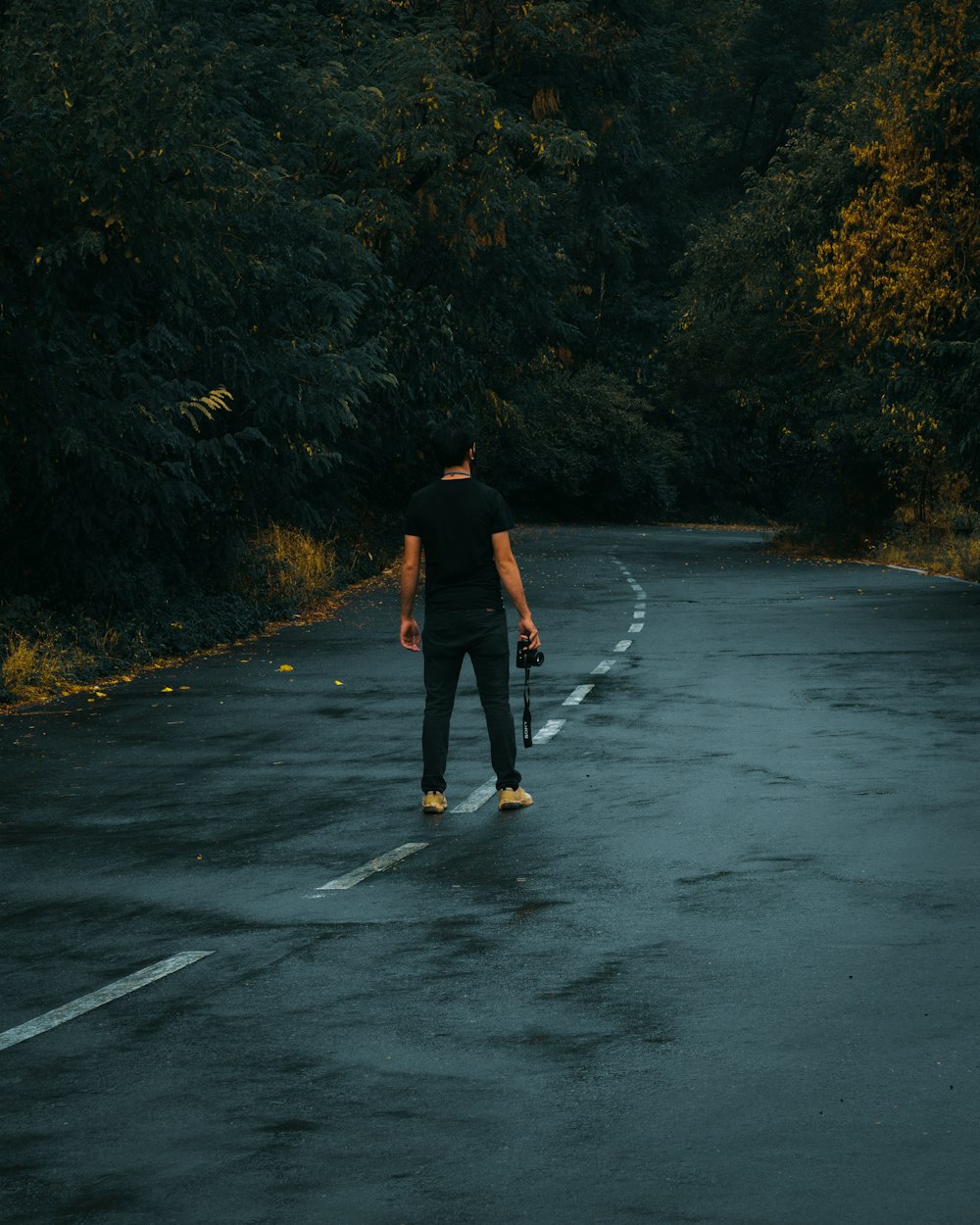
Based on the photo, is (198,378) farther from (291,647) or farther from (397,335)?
(397,335)

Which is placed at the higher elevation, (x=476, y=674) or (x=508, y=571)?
(x=508, y=571)

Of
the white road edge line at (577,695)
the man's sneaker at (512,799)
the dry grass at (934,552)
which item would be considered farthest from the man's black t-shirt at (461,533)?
the dry grass at (934,552)

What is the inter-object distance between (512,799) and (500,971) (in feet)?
12.1

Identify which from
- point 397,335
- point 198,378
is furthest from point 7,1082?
point 397,335

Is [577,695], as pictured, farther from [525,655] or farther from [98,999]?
[98,999]

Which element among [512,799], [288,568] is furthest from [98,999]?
[288,568]

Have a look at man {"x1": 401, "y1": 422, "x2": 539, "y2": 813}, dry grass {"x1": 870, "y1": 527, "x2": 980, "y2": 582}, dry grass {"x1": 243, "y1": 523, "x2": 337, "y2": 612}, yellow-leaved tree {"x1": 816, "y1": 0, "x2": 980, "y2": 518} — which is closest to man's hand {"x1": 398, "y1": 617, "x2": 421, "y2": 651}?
man {"x1": 401, "y1": 422, "x2": 539, "y2": 813}

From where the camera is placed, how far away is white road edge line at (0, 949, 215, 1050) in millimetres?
6569

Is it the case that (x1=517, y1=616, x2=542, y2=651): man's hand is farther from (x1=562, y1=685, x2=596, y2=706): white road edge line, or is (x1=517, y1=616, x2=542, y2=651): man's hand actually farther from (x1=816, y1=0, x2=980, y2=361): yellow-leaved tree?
(x1=816, y1=0, x2=980, y2=361): yellow-leaved tree

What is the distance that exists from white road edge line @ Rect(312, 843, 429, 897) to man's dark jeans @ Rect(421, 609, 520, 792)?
113 centimetres

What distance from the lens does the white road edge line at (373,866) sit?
897cm

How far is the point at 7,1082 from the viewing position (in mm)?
6016

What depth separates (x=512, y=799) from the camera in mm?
10977

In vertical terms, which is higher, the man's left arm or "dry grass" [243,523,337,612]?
the man's left arm
